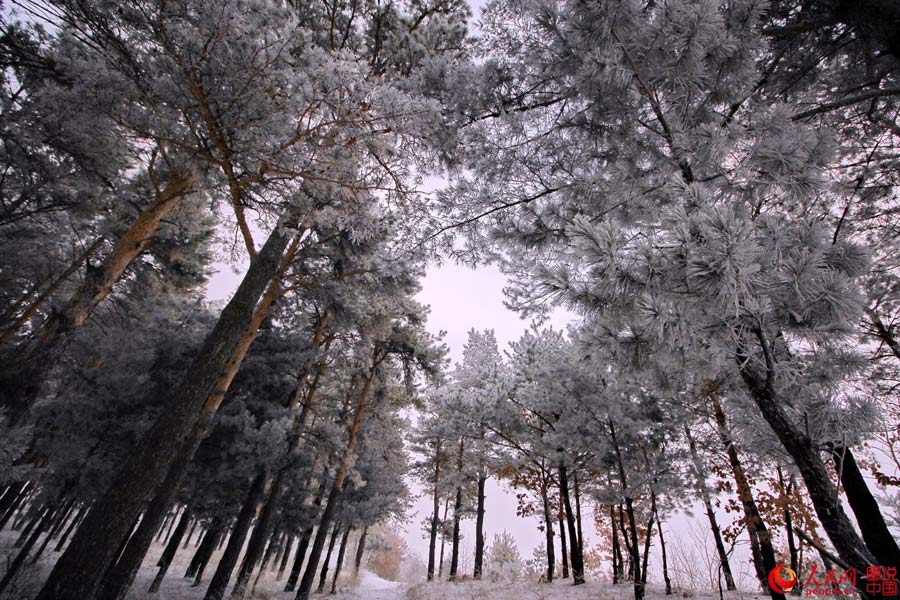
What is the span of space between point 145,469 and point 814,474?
19.3 ft

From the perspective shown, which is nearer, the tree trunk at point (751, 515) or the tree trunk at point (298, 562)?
the tree trunk at point (751, 515)

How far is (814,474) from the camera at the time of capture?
5.57 feet

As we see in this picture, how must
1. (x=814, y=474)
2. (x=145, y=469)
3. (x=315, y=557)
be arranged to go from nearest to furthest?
(x=814, y=474)
(x=145, y=469)
(x=315, y=557)

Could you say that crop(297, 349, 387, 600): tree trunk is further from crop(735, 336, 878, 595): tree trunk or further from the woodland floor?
crop(735, 336, 878, 595): tree trunk

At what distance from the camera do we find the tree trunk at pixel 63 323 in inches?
237

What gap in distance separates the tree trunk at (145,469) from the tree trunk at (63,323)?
2.22m

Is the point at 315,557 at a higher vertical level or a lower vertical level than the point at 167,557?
higher

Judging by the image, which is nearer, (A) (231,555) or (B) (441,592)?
(A) (231,555)

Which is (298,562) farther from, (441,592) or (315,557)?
(441,592)

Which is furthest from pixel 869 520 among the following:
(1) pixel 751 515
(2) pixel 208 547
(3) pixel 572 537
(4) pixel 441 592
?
(2) pixel 208 547

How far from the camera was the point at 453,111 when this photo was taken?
Result: 163 inches

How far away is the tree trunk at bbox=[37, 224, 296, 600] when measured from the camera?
353 cm

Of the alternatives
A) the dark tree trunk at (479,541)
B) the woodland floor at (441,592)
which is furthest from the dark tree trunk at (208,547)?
the dark tree trunk at (479,541)

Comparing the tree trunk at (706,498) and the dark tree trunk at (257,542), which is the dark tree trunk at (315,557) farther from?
the tree trunk at (706,498)
